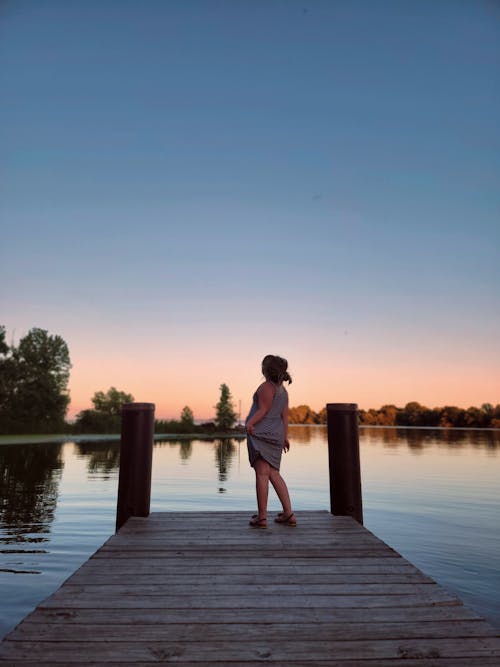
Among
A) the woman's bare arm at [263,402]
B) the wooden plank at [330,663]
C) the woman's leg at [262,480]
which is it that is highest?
the woman's bare arm at [263,402]

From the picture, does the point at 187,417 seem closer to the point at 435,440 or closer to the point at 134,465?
the point at 435,440

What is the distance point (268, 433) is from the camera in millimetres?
5891

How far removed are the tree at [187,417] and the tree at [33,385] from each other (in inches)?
1003

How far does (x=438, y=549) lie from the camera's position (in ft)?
33.5

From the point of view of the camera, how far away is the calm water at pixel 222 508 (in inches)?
304

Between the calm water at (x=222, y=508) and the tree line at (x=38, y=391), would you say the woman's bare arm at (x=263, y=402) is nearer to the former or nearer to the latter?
the calm water at (x=222, y=508)

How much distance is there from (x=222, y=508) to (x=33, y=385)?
51.2 meters

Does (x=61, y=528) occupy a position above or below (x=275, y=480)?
below

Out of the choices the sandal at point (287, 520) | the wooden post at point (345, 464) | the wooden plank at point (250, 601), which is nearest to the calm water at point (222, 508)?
the sandal at point (287, 520)

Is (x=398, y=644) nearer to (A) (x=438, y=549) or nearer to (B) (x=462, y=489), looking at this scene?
(A) (x=438, y=549)

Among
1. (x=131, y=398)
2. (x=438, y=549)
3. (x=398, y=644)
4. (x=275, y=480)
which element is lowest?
(x=438, y=549)

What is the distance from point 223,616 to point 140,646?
0.62 meters

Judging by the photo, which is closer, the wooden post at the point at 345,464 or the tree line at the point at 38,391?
the wooden post at the point at 345,464

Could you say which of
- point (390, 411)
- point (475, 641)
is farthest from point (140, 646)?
point (390, 411)
